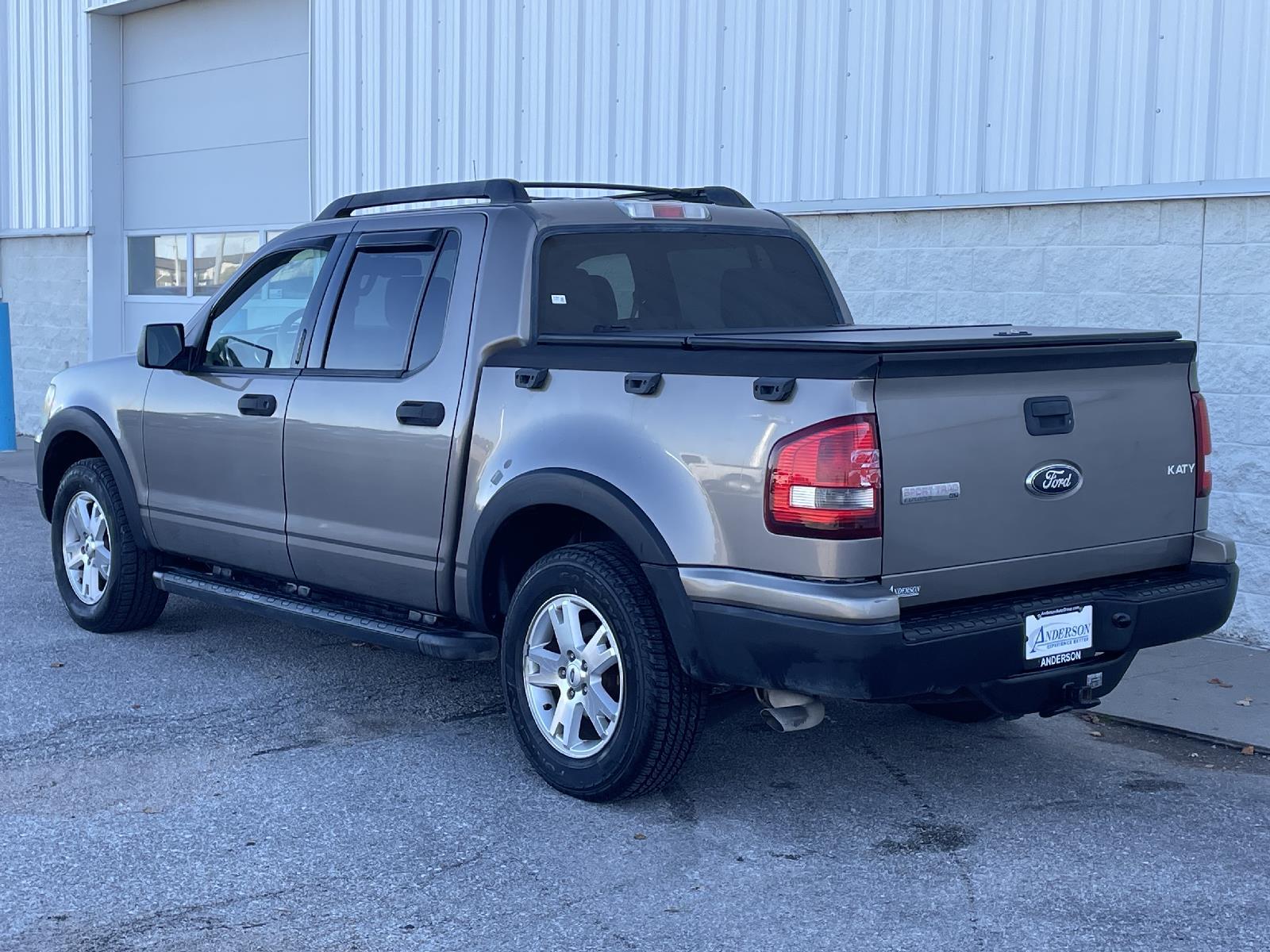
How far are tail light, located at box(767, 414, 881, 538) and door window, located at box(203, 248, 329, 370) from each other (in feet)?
8.74

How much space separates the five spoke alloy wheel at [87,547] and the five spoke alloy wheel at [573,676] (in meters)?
2.87

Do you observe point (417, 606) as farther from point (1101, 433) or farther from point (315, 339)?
point (1101, 433)

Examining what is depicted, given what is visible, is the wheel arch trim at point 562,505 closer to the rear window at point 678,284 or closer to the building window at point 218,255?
the rear window at point 678,284

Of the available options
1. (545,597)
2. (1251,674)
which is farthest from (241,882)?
(1251,674)

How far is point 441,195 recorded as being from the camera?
19.7 ft

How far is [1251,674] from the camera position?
6883mm

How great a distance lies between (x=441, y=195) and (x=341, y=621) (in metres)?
1.67

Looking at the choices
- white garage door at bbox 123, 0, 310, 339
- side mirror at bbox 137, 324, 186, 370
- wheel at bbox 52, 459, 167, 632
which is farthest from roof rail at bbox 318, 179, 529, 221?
white garage door at bbox 123, 0, 310, 339

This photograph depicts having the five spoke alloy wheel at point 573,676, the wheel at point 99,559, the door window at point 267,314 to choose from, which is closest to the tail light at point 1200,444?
the five spoke alloy wheel at point 573,676

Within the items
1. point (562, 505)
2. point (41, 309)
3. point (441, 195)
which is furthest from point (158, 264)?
point (562, 505)

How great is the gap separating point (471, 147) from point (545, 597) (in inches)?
291

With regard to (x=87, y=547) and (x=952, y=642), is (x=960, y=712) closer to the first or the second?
(x=952, y=642)

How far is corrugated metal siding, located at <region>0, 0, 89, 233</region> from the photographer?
52.8 feet

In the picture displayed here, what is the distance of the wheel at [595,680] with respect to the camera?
186 inches
